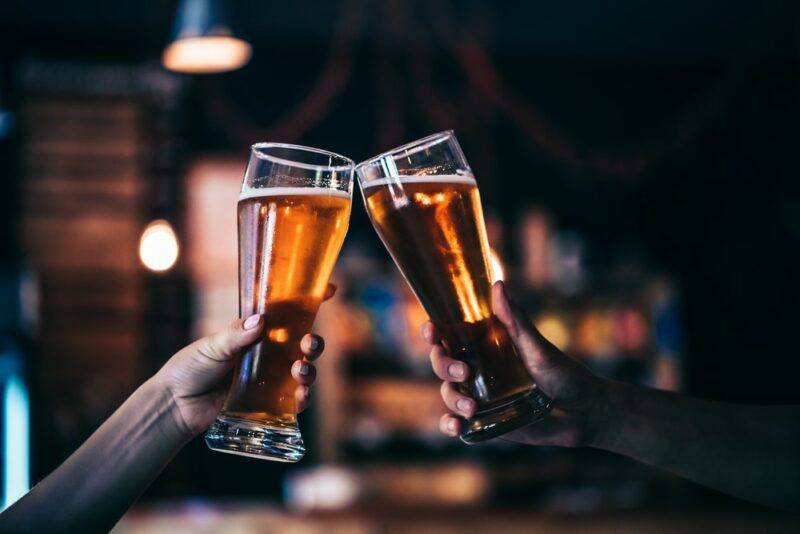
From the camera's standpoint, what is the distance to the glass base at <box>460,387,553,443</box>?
1301mm

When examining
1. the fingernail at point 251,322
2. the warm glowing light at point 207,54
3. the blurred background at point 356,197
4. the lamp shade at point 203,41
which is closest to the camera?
the fingernail at point 251,322

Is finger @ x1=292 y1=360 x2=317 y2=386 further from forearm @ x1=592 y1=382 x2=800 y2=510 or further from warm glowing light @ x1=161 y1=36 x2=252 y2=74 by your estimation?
warm glowing light @ x1=161 y1=36 x2=252 y2=74

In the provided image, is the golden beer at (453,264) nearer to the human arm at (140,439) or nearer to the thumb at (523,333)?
the thumb at (523,333)

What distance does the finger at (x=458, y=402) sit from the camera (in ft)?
4.36

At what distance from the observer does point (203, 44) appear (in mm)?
4141

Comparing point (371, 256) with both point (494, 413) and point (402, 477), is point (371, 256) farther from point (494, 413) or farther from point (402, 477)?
point (494, 413)

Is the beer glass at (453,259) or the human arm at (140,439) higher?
the beer glass at (453,259)

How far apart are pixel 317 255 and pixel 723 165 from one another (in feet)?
23.0

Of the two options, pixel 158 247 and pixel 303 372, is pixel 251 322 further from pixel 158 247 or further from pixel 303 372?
pixel 158 247

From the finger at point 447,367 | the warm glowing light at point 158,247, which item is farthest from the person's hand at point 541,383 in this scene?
the warm glowing light at point 158,247

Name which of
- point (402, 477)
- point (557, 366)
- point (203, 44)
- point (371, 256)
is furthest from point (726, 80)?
point (557, 366)

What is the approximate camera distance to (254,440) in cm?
129

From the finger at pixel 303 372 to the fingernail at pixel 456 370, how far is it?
0.20 meters

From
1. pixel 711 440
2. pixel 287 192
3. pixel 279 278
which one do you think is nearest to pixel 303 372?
pixel 279 278
